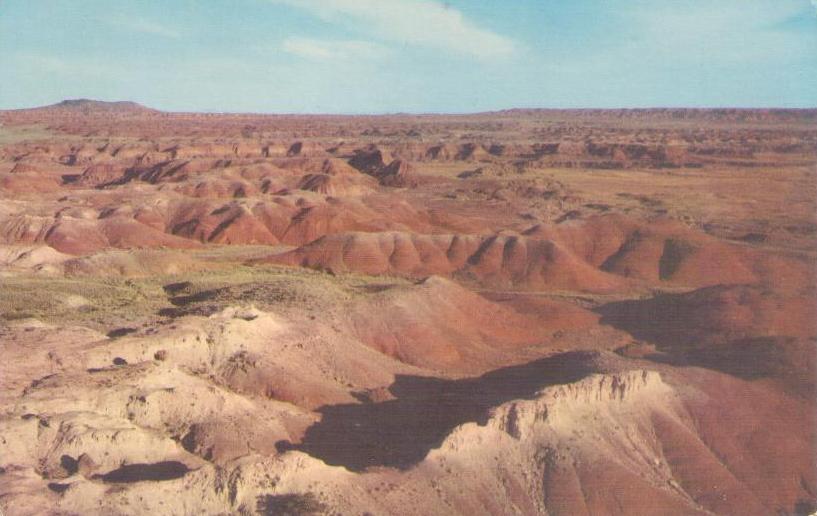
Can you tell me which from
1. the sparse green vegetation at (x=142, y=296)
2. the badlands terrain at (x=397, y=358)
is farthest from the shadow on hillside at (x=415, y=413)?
the sparse green vegetation at (x=142, y=296)

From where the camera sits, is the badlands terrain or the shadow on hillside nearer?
the badlands terrain

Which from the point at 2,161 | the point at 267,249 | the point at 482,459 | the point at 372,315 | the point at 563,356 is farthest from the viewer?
the point at 2,161

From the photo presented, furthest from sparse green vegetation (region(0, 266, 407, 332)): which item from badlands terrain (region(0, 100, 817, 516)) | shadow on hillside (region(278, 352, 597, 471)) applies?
shadow on hillside (region(278, 352, 597, 471))

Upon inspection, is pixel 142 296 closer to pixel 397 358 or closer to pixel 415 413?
pixel 397 358

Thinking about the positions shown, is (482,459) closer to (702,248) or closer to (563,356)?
(563,356)

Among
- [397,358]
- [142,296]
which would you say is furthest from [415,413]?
[142,296]

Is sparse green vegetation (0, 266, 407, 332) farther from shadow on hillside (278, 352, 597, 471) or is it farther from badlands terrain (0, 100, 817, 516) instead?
shadow on hillside (278, 352, 597, 471)

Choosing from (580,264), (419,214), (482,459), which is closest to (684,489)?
(482,459)
